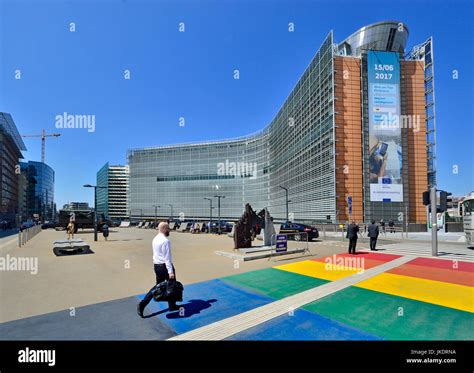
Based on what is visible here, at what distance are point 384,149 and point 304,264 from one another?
4489 centimetres

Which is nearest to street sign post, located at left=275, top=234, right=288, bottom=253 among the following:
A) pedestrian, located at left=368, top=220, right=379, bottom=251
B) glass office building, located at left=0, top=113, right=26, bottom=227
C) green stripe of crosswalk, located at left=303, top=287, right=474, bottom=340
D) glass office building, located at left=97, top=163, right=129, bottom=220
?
pedestrian, located at left=368, top=220, right=379, bottom=251

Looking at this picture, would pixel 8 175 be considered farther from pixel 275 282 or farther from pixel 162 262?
pixel 275 282

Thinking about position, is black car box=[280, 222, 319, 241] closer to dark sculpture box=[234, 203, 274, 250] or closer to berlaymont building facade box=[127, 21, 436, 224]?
dark sculpture box=[234, 203, 274, 250]

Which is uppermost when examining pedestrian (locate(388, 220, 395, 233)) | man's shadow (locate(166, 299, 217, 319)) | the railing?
man's shadow (locate(166, 299, 217, 319))

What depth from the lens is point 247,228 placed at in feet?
50.3

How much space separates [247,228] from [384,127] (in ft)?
145

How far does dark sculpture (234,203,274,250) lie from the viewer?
14.8 metres

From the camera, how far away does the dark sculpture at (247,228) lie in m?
14.8

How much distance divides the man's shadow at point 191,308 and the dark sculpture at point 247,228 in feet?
27.9

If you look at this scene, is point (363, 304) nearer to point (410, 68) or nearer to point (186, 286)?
point (186, 286)

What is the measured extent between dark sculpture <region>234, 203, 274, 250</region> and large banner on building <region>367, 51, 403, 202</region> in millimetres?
37669

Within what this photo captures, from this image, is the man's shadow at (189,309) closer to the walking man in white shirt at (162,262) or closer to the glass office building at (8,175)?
the walking man in white shirt at (162,262)

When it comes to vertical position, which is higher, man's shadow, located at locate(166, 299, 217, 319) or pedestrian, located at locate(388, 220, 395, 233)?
man's shadow, located at locate(166, 299, 217, 319)

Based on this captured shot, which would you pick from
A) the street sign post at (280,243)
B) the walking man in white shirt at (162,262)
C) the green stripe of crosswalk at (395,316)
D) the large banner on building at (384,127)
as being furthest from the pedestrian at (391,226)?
the walking man in white shirt at (162,262)
